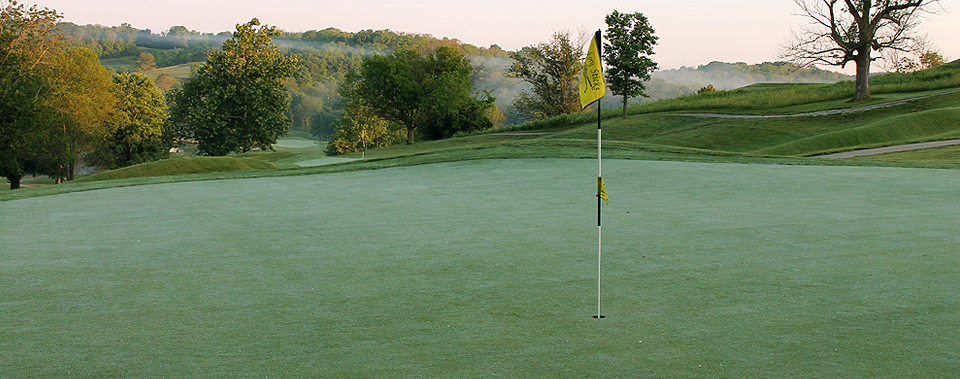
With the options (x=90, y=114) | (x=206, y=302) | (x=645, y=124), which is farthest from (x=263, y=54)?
(x=206, y=302)

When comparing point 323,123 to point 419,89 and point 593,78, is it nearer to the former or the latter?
point 419,89

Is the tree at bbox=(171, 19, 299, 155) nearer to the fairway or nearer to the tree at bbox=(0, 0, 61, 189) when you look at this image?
the tree at bbox=(0, 0, 61, 189)

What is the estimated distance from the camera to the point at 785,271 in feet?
18.3

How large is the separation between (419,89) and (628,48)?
1987 centimetres

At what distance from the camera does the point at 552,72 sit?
76500 mm

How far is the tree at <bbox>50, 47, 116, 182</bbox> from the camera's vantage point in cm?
4588

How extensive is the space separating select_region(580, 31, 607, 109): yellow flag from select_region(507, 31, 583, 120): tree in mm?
71105

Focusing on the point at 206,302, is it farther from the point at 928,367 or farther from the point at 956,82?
the point at 956,82

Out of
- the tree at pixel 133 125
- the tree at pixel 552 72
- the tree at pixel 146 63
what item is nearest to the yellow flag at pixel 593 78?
the tree at pixel 133 125

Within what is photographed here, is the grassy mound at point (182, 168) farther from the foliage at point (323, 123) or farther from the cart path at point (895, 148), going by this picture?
the foliage at point (323, 123)

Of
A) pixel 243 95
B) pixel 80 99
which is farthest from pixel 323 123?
pixel 243 95

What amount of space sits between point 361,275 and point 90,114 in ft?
165

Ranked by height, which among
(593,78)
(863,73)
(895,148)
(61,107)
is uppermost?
(863,73)

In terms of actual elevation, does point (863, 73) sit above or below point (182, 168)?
above
